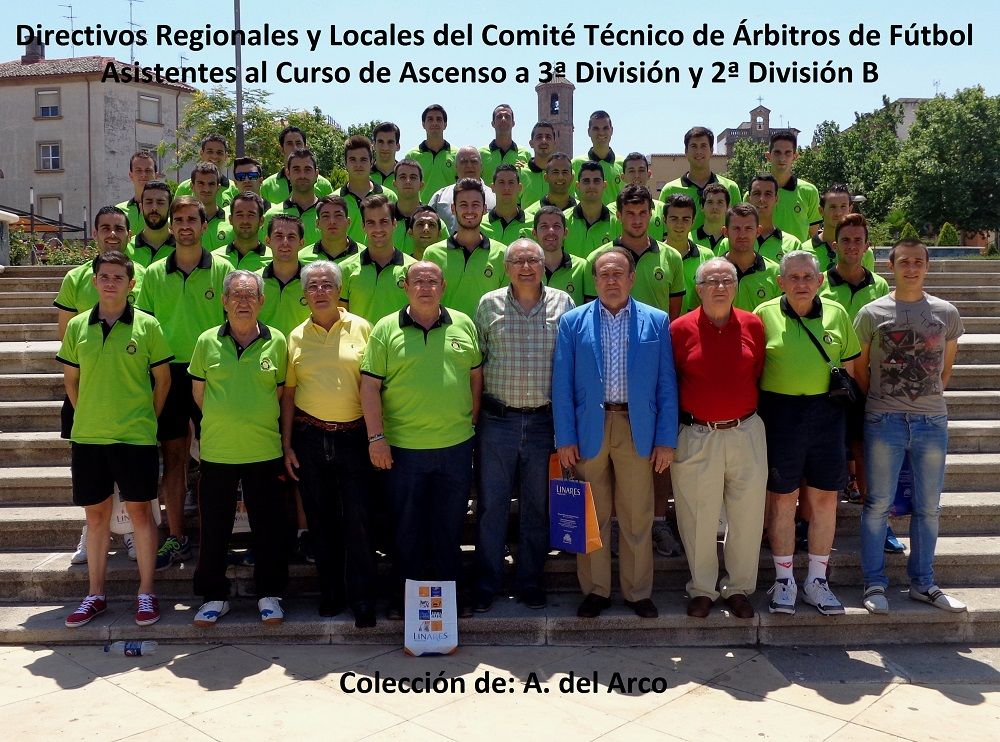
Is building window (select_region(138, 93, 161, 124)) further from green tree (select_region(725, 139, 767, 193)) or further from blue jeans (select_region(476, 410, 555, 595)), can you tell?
blue jeans (select_region(476, 410, 555, 595))

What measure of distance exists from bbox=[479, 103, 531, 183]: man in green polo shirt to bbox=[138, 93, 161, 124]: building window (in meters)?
38.8

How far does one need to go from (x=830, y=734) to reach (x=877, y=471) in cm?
171

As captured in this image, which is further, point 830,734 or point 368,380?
point 368,380

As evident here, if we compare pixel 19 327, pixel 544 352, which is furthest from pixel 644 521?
pixel 19 327

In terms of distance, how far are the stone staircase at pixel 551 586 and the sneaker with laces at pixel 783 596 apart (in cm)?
6

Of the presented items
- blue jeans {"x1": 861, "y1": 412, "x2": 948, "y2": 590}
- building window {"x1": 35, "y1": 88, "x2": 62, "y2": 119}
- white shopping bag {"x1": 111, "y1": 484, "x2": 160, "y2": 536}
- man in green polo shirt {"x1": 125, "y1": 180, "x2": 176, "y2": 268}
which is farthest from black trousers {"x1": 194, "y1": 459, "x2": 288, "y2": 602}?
building window {"x1": 35, "y1": 88, "x2": 62, "y2": 119}

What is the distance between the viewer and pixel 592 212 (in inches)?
263

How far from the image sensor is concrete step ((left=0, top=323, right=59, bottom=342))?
8781mm

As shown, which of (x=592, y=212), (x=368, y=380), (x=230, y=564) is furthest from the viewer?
(x=592, y=212)

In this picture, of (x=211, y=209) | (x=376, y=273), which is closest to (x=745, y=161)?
(x=211, y=209)

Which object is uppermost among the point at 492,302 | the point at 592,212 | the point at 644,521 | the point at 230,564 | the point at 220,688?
the point at 592,212

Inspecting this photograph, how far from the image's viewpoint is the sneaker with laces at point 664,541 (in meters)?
5.50

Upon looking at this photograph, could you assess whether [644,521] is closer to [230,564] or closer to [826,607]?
[826,607]

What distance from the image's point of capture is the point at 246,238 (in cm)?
604
